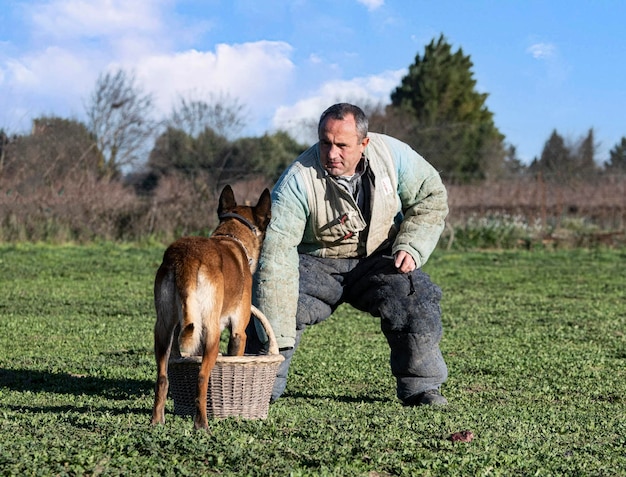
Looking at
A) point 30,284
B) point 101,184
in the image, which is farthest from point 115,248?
point 30,284

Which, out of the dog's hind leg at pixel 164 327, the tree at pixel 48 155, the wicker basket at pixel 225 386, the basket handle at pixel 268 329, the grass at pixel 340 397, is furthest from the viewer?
the tree at pixel 48 155

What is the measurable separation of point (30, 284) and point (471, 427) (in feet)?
38.2

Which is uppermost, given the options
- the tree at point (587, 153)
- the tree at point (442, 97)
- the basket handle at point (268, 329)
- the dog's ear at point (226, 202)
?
the tree at point (442, 97)

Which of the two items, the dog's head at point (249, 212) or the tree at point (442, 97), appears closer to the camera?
the dog's head at point (249, 212)

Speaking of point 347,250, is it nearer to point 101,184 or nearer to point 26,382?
point 26,382

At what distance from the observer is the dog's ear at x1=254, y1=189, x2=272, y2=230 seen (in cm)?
617

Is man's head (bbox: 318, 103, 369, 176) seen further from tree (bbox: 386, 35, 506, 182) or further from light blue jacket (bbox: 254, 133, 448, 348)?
tree (bbox: 386, 35, 506, 182)

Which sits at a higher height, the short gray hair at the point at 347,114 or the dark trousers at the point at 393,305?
the short gray hair at the point at 347,114

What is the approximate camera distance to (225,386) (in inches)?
217

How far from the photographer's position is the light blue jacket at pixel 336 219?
6426mm

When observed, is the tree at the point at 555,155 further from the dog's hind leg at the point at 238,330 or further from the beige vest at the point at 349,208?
the dog's hind leg at the point at 238,330

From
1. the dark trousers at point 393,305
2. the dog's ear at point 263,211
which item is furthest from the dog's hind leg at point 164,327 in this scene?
the dark trousers at point 393,305

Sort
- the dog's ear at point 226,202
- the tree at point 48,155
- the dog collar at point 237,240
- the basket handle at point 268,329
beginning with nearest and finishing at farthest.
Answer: the dog collar at point 237,240 < the basket handle at point 268,329 < the dog's ear at point 226,202 < the tree at point 48,155

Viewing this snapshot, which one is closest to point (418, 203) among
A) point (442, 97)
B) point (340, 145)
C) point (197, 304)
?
point (340, 145)
